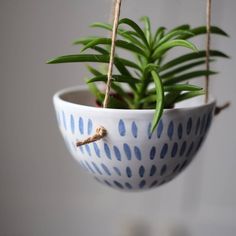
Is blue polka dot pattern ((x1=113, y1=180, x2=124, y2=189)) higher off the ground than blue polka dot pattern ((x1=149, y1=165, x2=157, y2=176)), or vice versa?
blue polka dot pattern ((x1=149, y1=165, x2=157, y2=176))

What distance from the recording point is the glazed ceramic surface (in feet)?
1.25

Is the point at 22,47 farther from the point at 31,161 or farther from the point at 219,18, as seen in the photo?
the point at 219,18

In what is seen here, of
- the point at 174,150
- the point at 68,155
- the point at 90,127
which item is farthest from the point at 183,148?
the point at 68,155

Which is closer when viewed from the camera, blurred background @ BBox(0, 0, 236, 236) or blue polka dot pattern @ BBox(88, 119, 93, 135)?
blue polka dot pattern @ BBox(88, 119, 93, 135)

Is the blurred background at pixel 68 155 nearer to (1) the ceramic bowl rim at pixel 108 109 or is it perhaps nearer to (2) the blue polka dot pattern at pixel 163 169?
(1) the ceramic bowl rim at pixel 108 109

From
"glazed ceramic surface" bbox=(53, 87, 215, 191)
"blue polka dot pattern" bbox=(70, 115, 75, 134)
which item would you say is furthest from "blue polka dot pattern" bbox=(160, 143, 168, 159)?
"blue polka dot pattern" bbox=(70, 115, 75, 134)

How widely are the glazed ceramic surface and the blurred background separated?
439mm

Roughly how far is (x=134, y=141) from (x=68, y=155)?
0.57 m

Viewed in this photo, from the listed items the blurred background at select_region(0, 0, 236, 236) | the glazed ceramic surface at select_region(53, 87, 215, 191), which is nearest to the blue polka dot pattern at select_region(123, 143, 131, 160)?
the glazed ceramic surface at select_region(53, 87, 215, 191)

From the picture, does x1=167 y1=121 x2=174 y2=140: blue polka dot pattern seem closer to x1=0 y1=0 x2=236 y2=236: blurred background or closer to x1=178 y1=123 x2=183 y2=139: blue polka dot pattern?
x1=178 y1=123 x2=183 y2=139: blue polka dot pattern

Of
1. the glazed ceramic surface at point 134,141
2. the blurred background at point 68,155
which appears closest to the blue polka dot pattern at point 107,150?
the glazed ceramic surface at point 134,141

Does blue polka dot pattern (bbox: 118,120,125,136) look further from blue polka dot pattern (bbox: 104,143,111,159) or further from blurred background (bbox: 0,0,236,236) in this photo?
blurred background (bbox: 0,0,236,236)

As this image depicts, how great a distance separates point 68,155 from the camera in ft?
3.04

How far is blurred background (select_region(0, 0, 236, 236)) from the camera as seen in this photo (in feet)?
2.68
